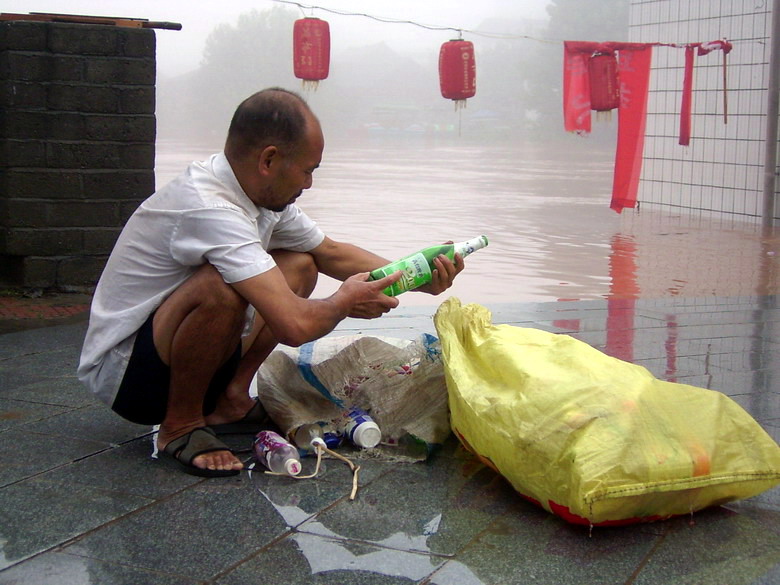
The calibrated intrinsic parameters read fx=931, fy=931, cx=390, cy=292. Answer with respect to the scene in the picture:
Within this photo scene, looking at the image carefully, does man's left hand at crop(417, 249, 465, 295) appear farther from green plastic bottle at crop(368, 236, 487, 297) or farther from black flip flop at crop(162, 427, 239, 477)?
black flip flop at crop(162, 427, 239, 477)

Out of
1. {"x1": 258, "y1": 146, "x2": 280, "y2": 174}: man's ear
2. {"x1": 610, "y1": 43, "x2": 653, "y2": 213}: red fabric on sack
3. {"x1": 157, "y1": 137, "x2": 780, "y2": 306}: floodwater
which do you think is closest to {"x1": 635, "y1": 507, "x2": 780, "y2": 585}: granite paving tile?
{"x1": 258, "y1": 146, "x2": 280, "y2": 174}: man's ear

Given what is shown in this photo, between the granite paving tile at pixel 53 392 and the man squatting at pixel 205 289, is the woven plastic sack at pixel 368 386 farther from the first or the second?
the granite paving tile at pixel 53 392

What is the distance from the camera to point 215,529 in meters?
2.12

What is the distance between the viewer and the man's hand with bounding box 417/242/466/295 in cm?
267

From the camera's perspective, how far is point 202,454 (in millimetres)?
2475

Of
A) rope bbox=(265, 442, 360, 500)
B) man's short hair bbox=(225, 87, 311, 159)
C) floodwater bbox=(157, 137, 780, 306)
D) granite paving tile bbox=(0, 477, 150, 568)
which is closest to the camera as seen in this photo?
granite paving tile bbox=(0, 477, 150, 568)

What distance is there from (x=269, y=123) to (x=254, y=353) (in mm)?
742

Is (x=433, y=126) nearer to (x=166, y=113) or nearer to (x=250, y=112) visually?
(x=166, y=113)

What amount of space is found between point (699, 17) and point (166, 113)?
116ft

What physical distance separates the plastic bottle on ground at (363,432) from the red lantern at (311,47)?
1044 centimetres

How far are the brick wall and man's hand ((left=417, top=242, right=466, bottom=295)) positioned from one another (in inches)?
115

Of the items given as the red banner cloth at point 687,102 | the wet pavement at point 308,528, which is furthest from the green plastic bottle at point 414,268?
the red banner cloth at point 687,102

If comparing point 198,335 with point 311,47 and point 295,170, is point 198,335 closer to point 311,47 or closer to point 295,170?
point 295,170

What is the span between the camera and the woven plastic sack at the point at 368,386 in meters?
2.69
